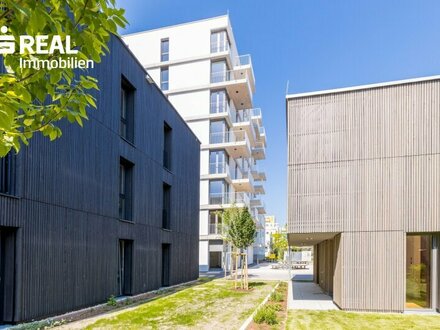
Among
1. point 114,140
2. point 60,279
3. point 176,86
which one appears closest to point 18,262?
point 60,279

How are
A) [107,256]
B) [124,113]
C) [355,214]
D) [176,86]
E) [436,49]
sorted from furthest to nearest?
1. [176,86]
2. [124,113]
3. [107,256]
4. [355,214]
5. [436,49]

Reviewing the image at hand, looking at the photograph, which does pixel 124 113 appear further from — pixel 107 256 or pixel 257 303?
pixel 257 303

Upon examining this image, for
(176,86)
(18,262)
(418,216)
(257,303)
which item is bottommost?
(257,303)

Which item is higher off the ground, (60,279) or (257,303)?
(60,279)

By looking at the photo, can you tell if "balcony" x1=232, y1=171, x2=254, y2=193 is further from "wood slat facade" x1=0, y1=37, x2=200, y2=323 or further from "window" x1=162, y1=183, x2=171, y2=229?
"window" x1=162, y1=183, x2=171, y2=229

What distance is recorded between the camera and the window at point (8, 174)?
330 inches

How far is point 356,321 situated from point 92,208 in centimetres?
875

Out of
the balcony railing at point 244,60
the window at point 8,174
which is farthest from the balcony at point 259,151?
the window at point 8,174

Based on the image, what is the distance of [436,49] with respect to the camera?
424 inches

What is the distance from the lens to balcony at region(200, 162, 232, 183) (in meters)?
34.0

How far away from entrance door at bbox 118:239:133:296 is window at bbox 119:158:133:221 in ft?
3.63

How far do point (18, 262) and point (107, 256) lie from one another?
167 inches

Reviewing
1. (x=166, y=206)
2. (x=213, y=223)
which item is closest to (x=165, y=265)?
(x=166, y=206)

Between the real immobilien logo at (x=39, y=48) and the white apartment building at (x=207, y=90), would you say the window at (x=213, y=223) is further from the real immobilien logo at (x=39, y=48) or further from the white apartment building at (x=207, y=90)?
the real immobilien logo at (x=39, y=48)
